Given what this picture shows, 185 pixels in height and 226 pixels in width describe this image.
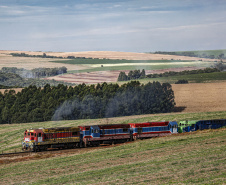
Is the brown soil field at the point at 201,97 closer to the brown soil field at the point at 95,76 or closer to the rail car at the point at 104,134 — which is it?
the brown soil field at the point at 95,76

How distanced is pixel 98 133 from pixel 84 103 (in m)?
37.7

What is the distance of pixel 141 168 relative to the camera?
91.6 feet

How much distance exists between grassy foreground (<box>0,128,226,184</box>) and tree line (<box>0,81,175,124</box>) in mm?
50651

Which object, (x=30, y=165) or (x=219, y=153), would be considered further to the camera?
(x=30, y=165)

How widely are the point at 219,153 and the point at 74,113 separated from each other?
203 feet

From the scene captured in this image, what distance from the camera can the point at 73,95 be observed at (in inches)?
3871

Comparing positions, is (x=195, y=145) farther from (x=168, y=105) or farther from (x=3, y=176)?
(x=168, y=105)

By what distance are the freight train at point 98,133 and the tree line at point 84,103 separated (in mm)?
33064

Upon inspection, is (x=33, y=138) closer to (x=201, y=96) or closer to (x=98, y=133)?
(x=98, y=133)

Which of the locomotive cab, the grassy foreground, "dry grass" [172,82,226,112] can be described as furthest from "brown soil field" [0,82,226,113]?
the grassy foreground

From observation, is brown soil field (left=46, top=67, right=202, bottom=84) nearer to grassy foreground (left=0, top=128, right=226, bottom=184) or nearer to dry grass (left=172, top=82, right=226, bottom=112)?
dry grass (left=172, top=82, right=226, bottom=112)

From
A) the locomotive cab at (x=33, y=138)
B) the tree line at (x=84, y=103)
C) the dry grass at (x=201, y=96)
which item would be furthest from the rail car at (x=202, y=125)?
the tree line at (x=84, y=103)

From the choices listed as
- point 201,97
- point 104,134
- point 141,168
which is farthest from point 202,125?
point 201,97

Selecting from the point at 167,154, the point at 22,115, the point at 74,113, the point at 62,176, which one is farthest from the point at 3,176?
the point at 22,115
